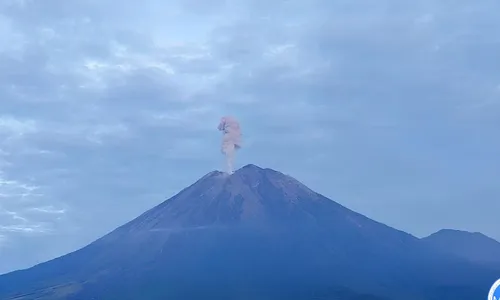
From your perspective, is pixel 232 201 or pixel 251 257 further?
pixel 232 201

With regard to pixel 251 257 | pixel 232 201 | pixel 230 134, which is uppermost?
pixel 230 134

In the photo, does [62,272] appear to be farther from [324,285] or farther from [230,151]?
[324,285]

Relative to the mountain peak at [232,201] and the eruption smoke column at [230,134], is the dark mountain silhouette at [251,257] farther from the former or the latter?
the eruption smoke column at [230,134]

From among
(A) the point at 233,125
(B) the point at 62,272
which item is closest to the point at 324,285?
(A) the point at 233,125

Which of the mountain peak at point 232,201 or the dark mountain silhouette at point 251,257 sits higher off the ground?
the mountain peak at point 232,201

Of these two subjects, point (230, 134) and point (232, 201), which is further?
point (232, 201)

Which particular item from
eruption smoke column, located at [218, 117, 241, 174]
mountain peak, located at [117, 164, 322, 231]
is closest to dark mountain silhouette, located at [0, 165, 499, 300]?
mountain peak, located at [117, 164, 322, 231]

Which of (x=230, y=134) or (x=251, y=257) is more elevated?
(x=230, y=134)

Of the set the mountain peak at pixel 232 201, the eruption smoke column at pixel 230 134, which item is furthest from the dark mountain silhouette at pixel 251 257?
the eruption smoke column at pixel 230 134
